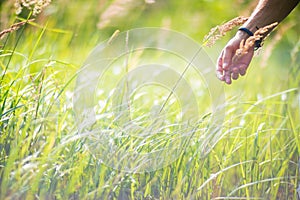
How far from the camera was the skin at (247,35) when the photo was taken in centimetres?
181

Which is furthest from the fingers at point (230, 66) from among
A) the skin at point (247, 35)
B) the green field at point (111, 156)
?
the green field at point (111, 156)

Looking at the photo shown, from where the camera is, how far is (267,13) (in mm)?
1852

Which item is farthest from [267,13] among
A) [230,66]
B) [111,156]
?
[111,156]

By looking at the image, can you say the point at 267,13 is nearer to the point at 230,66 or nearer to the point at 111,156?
the point at 230,66

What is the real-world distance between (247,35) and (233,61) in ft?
0.31

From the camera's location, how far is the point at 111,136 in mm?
2002

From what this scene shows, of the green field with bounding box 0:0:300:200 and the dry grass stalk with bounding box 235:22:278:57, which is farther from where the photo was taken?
the green field with bounding box 0:0:300:200

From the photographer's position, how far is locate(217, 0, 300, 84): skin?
181cm

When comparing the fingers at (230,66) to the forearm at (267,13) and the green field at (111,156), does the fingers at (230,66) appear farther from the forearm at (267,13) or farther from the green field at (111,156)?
the green field at (111,156)

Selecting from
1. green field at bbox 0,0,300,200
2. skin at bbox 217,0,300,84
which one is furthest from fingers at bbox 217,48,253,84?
green field at bbox 0,0,300,200

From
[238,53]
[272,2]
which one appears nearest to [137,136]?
[238,53]

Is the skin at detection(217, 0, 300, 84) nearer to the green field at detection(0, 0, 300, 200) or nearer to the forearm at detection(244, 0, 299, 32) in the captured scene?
the forearm at detection(244, 0, 299, 32)

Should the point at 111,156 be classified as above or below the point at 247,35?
below

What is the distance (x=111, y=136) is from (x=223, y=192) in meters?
0.41
